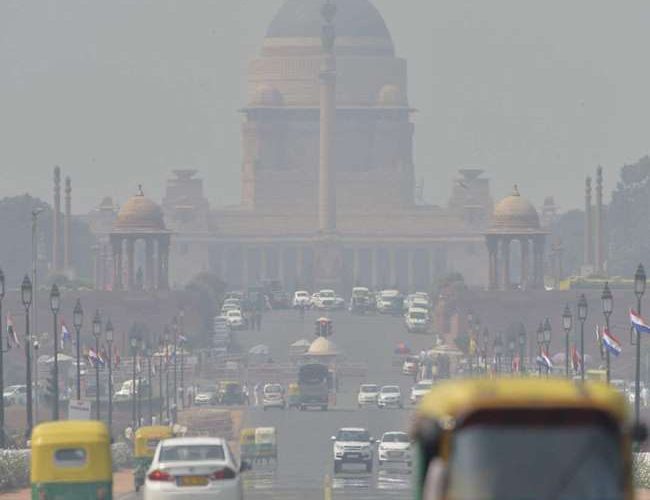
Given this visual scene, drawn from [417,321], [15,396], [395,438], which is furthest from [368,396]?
[417,321]

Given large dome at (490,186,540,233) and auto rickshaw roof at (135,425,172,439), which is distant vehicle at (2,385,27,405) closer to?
auto rickshaw roof at (135,425,172,439)

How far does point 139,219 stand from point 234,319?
1590cm

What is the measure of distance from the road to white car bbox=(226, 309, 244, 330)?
5.15 ft

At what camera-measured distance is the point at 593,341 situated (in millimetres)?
127312

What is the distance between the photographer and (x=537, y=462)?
12914mm

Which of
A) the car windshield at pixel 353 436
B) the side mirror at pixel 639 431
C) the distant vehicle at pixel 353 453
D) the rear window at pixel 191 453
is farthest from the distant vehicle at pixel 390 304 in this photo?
the side mirror at pixel 639 431

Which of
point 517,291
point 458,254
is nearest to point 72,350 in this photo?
point 517,291

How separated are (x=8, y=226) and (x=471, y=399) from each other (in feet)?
559

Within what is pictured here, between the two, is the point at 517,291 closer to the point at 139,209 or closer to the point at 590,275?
the point at 590,275

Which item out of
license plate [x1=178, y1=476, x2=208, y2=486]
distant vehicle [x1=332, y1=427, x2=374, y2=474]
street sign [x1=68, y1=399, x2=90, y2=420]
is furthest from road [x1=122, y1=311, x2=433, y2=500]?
license plate [x1=178, y1=476, x2=208, y2=486]

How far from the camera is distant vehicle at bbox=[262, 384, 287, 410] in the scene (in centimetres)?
9044

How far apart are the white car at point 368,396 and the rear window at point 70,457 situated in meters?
63.2

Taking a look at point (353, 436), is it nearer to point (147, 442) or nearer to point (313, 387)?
point (147, 442)

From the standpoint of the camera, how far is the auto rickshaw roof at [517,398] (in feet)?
42.5
